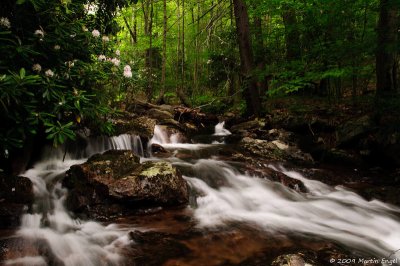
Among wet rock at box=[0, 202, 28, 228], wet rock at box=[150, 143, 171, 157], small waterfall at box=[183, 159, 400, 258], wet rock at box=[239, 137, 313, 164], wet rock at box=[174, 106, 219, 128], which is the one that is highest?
wet rock at box=[174, 106, 219, 128]

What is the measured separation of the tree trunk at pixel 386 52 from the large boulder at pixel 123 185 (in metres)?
4.85

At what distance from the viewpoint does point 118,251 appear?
3.27m

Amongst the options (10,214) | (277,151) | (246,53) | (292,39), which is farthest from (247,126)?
(10,214)

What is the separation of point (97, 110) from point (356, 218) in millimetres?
4169

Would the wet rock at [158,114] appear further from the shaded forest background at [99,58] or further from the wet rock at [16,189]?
the wet rock at [16,189]

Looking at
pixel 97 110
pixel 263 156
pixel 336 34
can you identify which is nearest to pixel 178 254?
pixel 97 110

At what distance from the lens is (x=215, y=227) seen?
3947 mm

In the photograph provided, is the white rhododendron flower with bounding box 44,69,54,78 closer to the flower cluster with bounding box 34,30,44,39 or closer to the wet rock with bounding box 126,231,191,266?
the flower cluster with bounding box 34,30,44,39

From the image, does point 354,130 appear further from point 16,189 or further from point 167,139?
point 16,189

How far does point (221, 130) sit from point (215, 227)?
25.4ft

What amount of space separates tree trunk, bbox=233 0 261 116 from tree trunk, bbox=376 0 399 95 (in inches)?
144

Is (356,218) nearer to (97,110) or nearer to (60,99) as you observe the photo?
(97,110)

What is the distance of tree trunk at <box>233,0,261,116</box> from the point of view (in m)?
9.92

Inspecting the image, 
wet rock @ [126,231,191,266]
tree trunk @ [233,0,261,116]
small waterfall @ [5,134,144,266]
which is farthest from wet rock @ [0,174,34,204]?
tree trunk @ [233,0,261,116]
